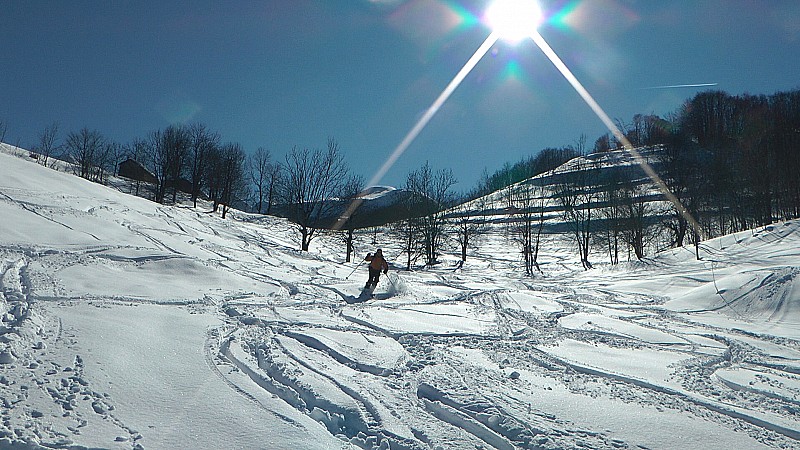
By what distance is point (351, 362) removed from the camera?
569 centimetres

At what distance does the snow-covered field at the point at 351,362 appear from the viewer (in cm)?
379

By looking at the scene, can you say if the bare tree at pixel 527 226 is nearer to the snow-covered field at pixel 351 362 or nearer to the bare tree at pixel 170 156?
the snow-covered field at pixel 351 362

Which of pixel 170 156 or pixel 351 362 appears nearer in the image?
pixel 351 362

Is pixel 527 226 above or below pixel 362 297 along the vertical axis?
above

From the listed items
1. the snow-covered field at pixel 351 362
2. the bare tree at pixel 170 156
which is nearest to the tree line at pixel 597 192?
the bare tree at pixel 170 156

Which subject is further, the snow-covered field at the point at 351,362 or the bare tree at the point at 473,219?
the bare tree at the point at 473,219

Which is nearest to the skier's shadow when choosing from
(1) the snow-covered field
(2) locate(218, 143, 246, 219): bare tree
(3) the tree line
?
(1) the snow-covered field

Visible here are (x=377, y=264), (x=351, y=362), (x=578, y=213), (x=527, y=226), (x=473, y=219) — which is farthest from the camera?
(x=473, y=219)

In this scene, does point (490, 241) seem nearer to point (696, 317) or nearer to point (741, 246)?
point (741, 246)

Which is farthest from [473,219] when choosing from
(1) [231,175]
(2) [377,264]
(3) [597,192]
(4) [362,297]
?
(4) [362,297]

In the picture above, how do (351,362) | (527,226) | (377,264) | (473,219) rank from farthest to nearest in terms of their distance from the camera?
1. (473,219)
2. (527,226)
3. (377,264)
4. (351,362)

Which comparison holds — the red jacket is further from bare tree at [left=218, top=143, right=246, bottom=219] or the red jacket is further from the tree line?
bare tree at [left=218, top=143, right=246, bottom=219]

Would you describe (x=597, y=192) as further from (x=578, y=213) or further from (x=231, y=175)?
(x=231, y=175)

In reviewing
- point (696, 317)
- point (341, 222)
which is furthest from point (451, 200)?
point (696, 317)
